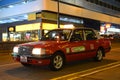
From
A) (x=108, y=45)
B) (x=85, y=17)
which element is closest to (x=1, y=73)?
(x=108, y=45)

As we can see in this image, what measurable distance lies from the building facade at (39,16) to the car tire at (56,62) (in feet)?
77.2

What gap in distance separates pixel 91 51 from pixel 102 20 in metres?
42.6

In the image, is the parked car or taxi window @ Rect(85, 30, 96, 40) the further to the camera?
taxi window @ Rect(85, 30, 96, 40)

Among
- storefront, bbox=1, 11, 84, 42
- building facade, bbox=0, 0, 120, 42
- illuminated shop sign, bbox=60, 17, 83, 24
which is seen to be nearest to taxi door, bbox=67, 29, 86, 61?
building facade, bbox=0, 0, 120, 42

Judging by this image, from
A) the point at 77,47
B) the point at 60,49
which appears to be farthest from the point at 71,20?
the point at 60,49

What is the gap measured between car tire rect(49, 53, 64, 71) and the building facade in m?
23.5

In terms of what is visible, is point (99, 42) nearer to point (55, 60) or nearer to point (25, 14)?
point (55, 60)

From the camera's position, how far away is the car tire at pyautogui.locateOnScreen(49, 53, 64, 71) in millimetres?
9179

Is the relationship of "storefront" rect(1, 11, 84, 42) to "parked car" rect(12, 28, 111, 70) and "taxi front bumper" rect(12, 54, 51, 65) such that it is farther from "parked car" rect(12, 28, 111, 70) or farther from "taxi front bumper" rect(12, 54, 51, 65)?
"taxi front bumper" rect(12, 54, 51, 65)

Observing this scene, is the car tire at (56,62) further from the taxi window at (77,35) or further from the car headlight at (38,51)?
the taxi window at (77,35)

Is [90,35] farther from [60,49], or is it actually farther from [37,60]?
[37,60]

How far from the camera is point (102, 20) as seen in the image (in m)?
53.0

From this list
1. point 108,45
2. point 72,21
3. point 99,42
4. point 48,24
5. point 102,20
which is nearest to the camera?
point 99,42

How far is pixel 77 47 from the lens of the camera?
1029 centimetres
